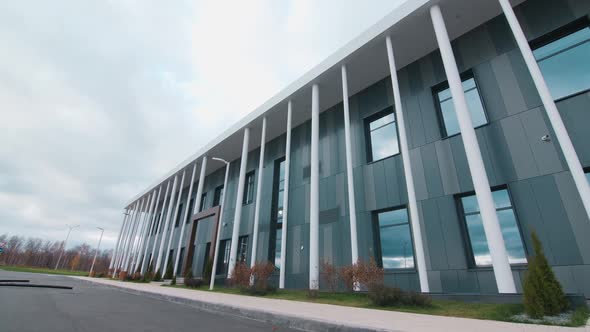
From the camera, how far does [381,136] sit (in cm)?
1379

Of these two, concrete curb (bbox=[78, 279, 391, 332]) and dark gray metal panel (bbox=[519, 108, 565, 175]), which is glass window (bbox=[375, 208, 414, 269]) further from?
concrete curb (bbox=[78, 279, 391, 332])

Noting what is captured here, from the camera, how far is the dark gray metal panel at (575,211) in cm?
734

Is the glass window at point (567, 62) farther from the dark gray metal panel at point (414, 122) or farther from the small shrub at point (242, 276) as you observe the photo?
the small shrub at point (242, 276)

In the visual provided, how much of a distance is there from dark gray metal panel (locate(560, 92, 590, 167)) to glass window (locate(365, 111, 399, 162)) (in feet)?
18.2

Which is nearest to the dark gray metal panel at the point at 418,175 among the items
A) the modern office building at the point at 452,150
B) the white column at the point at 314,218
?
the modern office building at the point at 452,150

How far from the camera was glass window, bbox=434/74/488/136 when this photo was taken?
34.5 feet

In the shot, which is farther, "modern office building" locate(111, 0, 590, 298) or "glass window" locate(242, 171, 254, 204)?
"glass window" locate(242, 171, 254, 204)

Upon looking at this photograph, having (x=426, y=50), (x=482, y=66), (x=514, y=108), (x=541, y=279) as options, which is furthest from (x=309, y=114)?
(x=541, y=279)

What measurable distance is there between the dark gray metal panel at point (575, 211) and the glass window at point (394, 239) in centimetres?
476

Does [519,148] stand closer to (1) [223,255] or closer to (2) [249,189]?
(2) [249,189]

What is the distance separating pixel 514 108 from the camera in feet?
30.9

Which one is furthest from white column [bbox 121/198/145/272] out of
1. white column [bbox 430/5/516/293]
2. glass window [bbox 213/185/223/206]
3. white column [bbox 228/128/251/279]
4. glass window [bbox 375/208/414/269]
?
white column [bbox 430/5/516/293]

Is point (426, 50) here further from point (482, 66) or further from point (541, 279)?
point (541, 279)

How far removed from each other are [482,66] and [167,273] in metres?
23.9
